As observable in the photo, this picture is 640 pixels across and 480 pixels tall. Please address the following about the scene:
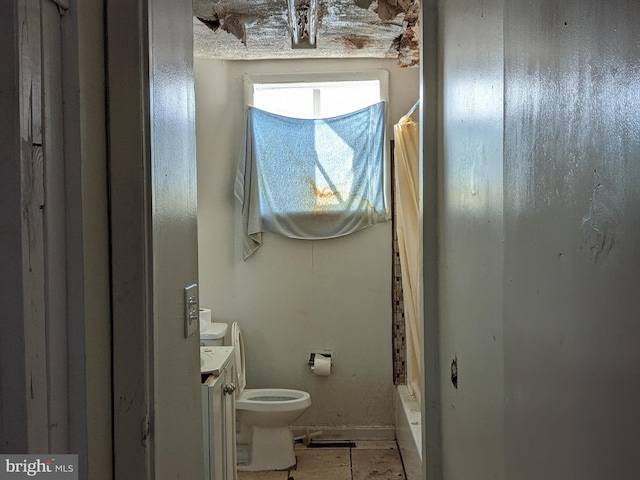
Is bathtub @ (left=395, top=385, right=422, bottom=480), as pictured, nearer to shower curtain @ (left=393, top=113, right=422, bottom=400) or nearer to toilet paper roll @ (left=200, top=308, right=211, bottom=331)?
shower curtain @ (left=393, top=113, right=422, bottom=400)

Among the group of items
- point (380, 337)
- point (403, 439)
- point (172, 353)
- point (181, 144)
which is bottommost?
point (403, 439)

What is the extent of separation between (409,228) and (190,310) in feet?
6.24

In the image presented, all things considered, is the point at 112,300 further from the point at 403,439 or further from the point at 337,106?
the point at 337,106

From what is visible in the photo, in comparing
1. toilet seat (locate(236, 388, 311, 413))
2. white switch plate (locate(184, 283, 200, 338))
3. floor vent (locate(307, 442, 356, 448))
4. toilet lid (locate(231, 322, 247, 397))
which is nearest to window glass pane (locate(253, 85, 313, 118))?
toilet lid (locate(231, 322, 247, 397))

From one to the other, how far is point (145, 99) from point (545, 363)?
97 centimetres

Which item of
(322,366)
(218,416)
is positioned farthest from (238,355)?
(218,416)

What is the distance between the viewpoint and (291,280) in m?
3.94

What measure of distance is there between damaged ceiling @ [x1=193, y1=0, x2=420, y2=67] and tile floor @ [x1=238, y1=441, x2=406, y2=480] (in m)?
2.29

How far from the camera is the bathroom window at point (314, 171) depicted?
384 cm

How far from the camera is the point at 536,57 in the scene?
100cm

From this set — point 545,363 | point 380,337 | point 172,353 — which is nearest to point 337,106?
point 380,337

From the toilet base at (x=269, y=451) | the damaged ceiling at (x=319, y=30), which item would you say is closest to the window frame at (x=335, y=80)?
the damaged ceiling at (x=319, y=30)

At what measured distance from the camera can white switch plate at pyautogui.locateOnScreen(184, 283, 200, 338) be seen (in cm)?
172

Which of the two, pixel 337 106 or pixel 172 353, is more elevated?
pixel 337 106
